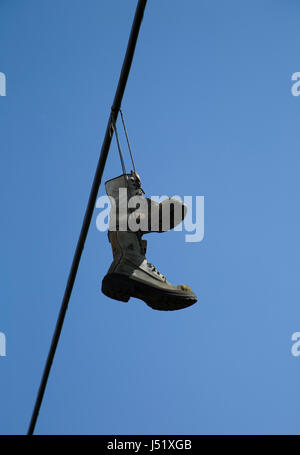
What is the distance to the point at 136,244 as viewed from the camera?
119 inches

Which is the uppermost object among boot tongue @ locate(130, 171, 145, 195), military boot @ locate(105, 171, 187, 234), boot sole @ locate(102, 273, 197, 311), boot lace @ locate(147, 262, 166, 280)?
boot tongue @ locate(130, 171, 145, 195)

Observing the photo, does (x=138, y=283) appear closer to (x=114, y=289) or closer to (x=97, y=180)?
(x=114, y=289)

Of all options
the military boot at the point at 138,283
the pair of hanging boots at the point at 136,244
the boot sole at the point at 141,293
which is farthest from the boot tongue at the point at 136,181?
the boot sole at the point at 141,293

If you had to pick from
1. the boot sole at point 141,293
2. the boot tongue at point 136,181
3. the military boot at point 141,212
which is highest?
the boot tongue at point 136,181

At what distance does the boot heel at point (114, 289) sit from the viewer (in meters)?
2.84

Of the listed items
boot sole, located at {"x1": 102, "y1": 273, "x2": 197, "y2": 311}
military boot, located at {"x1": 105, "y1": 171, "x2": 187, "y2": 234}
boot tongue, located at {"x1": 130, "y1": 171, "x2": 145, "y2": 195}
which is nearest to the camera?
boot sole, located at {"x1": 102, "y1": 273, "x2": 197, "y2": 311}

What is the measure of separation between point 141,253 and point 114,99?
0.84 metres

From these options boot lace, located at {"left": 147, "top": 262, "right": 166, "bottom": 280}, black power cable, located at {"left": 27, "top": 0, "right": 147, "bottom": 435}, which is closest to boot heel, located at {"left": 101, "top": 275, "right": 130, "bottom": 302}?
boot lace, located at {"left": 147, "top": 262, "right": 166, "bottom": 280}

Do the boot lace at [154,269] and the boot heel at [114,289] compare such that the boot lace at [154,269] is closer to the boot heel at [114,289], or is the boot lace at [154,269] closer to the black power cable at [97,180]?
the boot heel at [114,289]

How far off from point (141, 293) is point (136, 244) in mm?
286

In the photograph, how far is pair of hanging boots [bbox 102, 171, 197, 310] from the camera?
2.87 m

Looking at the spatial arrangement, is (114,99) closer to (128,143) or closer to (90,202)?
(128,143)

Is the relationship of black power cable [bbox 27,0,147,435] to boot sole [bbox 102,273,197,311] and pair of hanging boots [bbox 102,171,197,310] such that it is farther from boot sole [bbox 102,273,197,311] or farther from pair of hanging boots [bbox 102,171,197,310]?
boot sole [bbox 102,273,197,311]

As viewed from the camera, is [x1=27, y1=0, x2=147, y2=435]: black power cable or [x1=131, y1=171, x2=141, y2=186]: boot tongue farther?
[x1=131, y1=171, x2=141, y2=186]: boot tongue
